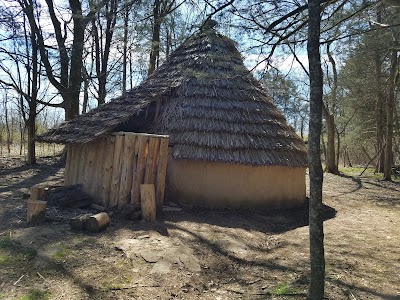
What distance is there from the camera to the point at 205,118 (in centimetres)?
805

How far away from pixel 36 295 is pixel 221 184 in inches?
194

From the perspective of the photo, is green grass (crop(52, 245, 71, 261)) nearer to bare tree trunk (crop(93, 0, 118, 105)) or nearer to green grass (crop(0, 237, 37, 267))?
green grass (crop(0, 237, 37, 267))

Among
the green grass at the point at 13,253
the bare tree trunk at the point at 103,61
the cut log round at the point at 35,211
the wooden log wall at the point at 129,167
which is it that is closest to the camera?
the green grass at the point at 13,253

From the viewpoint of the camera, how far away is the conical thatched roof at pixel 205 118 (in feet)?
24.9

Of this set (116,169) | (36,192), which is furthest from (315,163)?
(36,192)

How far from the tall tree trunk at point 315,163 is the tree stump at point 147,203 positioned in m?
3.53

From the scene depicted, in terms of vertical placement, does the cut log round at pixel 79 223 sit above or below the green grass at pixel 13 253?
above

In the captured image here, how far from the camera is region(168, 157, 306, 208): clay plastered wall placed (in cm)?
781

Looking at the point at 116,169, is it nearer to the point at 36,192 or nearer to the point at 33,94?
the point at 36,192

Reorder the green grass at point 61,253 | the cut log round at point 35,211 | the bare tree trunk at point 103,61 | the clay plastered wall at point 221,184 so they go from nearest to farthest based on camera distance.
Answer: the green grass at point 61,253, the cut log round at point 35,211, the clay plastered wall at point 221,184, the bare tree trunk at point 103,61

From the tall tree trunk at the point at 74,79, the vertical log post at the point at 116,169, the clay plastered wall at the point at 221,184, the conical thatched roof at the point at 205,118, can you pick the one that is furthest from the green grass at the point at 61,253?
the tall tree trunk at the point at 74,79

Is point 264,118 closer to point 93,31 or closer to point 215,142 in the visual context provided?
point 215,142

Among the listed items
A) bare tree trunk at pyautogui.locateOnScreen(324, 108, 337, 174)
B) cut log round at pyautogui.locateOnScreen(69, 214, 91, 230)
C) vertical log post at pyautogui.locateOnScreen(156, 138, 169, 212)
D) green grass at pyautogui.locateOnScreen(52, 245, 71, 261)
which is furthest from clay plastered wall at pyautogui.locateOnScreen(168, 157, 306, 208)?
bare tree trunk at pyautogui.locateOnScreen(324, 108, 337, 174)

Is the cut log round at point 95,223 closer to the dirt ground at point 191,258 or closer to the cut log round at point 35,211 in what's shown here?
the dirt ground at point 191,258
